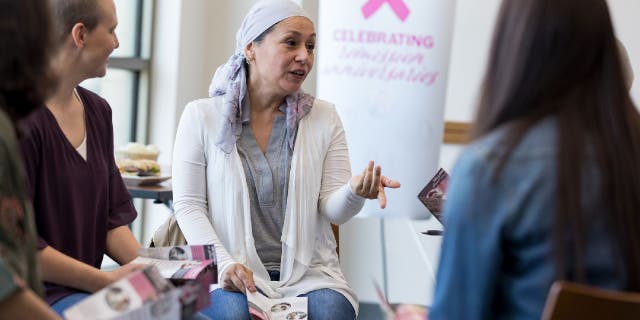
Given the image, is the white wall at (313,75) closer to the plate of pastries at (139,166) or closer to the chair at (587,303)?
the plate of pastries at (139,166)

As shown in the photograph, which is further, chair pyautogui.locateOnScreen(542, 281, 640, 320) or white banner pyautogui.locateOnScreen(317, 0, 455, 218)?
white banner pyautogui.locateOnScreen(317, 0, 455, 218)

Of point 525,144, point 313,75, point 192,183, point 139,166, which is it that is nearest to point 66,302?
point 192,183

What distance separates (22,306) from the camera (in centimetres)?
130

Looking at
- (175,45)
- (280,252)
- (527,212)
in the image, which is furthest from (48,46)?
(175,45)

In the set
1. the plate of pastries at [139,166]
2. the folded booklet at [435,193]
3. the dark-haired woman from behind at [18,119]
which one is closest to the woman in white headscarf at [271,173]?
the folded booklet at [435,193]

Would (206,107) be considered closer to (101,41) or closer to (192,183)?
(192,183)

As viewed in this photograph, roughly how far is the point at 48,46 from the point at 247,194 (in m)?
1.32

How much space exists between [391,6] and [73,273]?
225 centimetres

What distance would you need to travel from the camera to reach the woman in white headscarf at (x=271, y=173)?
2.60m

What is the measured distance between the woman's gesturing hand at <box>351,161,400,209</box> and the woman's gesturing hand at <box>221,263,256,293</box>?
15.3 inches

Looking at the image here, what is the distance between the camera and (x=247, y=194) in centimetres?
263

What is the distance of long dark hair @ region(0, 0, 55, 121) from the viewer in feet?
4.22

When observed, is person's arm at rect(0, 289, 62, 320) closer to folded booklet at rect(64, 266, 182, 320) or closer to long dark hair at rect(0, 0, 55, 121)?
folded booklet at rect(64, 266, 182, 320)

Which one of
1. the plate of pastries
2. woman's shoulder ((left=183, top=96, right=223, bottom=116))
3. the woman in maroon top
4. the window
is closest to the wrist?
the woman in maroon top
